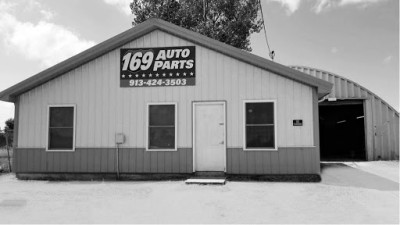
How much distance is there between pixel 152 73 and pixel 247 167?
409 centimetres

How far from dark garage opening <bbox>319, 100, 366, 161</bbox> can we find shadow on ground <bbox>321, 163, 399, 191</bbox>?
854 centimetres

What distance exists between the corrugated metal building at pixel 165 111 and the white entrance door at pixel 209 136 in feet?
0.10

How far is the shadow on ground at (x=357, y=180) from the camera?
9020mm

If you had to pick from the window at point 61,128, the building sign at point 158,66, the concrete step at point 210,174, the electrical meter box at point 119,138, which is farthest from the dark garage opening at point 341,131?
the window at point 61,128

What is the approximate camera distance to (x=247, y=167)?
1008 centimetres

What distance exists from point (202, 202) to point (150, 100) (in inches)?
169

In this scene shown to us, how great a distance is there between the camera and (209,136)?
10.3 metres

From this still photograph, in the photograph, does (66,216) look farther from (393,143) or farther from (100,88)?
(393,143)

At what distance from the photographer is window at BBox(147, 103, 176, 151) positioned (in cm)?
1049

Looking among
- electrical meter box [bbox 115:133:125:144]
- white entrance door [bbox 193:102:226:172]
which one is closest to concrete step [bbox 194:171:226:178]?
white entrance door [bbox 193:102:226:172]

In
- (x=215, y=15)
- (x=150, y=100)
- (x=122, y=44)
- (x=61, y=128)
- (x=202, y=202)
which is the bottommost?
(x=202, y=202)

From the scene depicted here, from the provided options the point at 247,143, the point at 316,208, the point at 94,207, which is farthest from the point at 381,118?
the point at 94,207

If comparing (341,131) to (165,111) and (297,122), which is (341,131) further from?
(165,111)

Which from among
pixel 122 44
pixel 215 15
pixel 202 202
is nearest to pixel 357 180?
pixel 202 202
